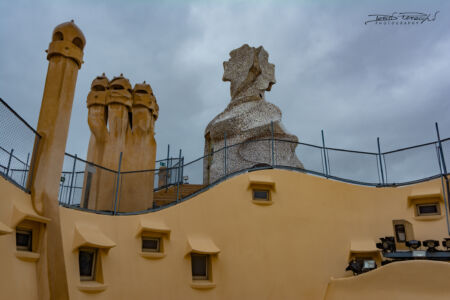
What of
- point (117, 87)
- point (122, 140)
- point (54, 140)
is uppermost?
point (117, 87)

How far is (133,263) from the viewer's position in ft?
28.2

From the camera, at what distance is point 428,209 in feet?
34.5

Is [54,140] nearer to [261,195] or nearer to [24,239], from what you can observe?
[24,239]

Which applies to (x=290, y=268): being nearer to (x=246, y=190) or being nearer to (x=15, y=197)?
(x=246, y=190)

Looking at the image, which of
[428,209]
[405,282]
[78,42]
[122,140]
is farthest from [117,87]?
[428,209]

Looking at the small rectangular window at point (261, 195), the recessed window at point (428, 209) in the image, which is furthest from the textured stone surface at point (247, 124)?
the recessed window at point (428, 209)

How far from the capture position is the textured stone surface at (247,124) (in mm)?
14383

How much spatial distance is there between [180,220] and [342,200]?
16.7ft

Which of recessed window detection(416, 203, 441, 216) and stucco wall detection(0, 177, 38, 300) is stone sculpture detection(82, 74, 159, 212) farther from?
recessed window detection(416, 203, 441, 216)

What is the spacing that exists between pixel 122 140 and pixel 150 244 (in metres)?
4.44

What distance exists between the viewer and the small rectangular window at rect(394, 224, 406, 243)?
397 inches

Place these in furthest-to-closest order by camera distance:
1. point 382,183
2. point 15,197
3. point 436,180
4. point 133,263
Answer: point 382,183, point 436,180, point 133,263, point 15,197

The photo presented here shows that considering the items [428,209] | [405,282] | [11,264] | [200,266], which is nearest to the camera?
[11,264]

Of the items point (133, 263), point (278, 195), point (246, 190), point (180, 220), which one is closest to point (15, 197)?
point (133, 263)
